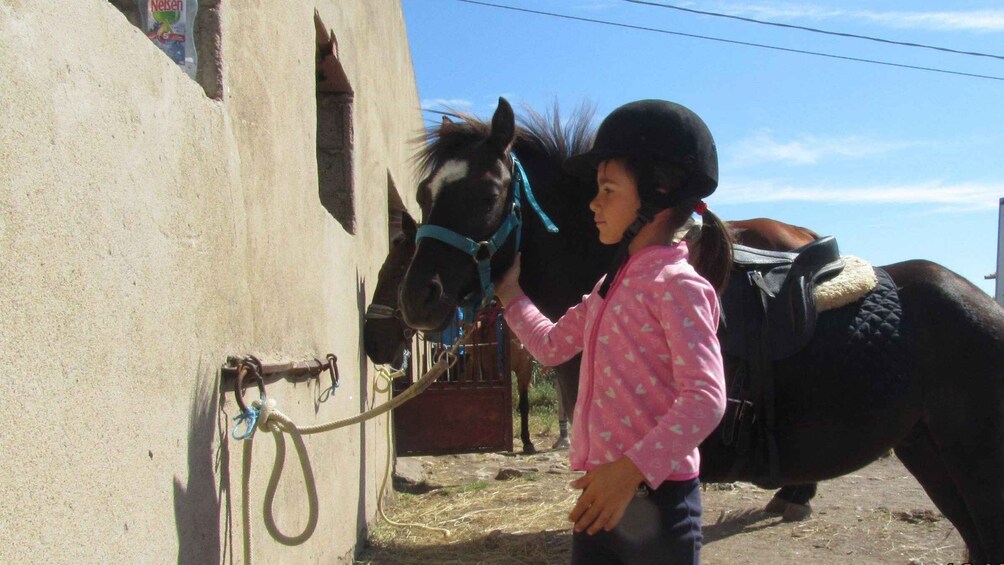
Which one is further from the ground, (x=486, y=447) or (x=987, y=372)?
(x=987, y=372)

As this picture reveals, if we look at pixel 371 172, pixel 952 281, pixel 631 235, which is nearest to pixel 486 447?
pixel 371 172

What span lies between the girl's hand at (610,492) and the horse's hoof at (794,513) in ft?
13.5

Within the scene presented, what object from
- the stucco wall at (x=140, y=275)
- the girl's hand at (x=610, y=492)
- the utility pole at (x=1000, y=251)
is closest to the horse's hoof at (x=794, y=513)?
the stucco wall at (x=140, y=275)

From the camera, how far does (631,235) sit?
1.83 m

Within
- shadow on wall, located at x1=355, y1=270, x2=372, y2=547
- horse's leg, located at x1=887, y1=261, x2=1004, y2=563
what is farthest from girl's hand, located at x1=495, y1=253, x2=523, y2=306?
shadow on wall, located at x1=355, y1=270, x2=372, y2=547

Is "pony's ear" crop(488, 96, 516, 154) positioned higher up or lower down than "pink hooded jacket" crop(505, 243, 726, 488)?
higher up

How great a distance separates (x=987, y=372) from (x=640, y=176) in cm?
176

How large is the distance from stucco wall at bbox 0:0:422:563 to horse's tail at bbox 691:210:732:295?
121cm

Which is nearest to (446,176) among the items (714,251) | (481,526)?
(714,251)

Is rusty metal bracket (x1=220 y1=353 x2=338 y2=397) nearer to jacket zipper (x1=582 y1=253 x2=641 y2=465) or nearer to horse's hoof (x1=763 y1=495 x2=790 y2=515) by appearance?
jacket zipper (x1=582 y1=253 x2=641 y2=465)

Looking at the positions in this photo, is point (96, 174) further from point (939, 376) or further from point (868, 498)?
point (868, 498)

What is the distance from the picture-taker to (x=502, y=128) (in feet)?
9.35

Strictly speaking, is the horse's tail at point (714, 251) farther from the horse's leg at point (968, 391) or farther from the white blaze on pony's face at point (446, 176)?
the horse's leg at point (968, 391)

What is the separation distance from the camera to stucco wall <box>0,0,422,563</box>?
1158 millimetres
